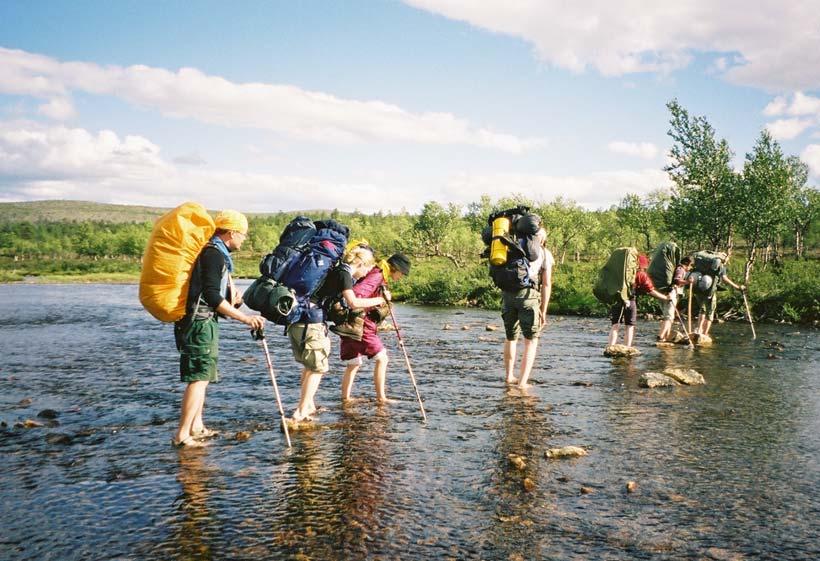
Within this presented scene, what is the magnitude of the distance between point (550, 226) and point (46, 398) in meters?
79.0

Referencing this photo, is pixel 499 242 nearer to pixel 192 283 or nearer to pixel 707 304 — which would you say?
pixel 192 283

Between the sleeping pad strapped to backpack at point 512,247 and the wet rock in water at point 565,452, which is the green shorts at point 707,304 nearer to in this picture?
the sleeping pad strapped to backpack at point 512,247

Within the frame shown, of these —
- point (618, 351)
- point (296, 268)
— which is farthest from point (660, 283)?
point (296, 268)

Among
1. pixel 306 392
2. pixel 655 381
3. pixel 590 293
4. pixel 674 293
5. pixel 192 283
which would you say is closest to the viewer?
pixel 192 283

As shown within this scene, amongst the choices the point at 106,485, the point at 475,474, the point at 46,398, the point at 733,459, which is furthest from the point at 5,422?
the point at 733,459

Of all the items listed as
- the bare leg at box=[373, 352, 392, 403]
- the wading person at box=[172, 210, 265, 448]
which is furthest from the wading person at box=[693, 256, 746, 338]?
the wading person at box=[172, 210, 265, 448]

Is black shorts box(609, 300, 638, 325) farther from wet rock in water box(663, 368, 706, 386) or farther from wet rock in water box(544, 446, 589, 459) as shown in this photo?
wet rock in water box(544, 446, 589, 459)

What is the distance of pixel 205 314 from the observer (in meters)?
6.73

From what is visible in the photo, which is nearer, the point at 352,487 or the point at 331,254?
the point at 352,487

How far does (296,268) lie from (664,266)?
41.2 ft

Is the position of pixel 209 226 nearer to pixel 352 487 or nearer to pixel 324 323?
pixel 324 323

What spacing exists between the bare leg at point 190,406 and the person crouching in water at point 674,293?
13.6 metres

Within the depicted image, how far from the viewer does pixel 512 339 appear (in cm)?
1079

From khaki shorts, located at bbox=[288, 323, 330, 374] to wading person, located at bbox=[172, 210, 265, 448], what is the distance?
83 centimetres
